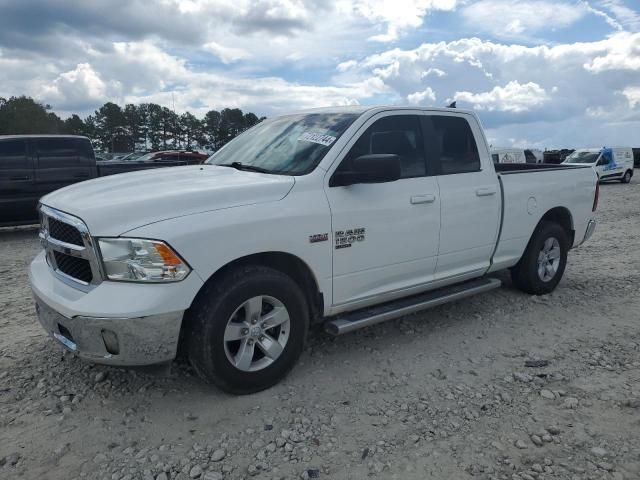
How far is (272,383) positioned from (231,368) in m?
0.37

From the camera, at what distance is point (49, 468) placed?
104 inches

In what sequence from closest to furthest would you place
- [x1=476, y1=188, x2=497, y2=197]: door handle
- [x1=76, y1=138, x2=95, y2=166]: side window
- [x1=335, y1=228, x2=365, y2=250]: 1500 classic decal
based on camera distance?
[x1=335, y1=228, x2=365, y2=250]: 1500 classic decal
[x1=476, y1=188, x2=497, y2=197]: door handle
[x1=76, y1=138, x2=95, y2=166]: side window

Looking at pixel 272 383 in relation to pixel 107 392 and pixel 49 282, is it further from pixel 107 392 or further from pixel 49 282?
pixel 49 282

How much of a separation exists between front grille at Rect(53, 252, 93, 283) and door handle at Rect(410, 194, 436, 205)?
237 cm

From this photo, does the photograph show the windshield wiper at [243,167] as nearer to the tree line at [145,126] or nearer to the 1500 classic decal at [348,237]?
the 1500 classic decal at [348,237]

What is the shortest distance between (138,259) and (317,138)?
5.44 ft

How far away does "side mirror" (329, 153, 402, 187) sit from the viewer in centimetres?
337

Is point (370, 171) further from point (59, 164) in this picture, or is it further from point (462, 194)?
point (59, 164)

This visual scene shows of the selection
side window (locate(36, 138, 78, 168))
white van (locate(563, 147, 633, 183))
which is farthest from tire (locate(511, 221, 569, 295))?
white van (locate(563, 147, 633, 183))

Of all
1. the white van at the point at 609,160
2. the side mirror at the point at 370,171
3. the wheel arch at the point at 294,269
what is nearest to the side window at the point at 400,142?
the side mirror at the point at 370,171

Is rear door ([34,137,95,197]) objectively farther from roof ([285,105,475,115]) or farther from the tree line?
the tree line

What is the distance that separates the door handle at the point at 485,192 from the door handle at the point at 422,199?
2.03ft

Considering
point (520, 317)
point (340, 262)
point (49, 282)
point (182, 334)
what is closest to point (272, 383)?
point (182, 334)

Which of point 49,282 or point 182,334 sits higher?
point 49,282
